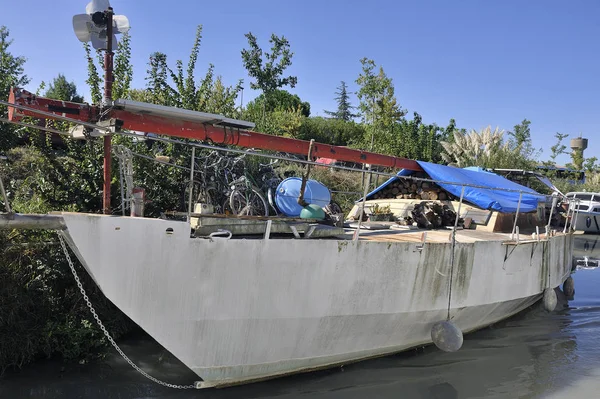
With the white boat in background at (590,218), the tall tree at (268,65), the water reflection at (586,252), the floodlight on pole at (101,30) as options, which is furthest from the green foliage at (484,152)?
the floodlight on pole at (101,30)

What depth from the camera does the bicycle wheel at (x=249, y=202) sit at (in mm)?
6914

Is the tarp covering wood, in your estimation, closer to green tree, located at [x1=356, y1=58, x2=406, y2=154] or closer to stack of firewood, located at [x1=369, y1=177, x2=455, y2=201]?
stack of firewood, located at [x1=369, y1=177, x2=455, y2=201]

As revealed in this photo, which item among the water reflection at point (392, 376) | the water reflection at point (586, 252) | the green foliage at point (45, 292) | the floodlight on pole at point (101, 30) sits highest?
the floodlight on pole at point (101, 30)

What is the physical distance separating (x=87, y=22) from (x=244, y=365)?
418 centimetres

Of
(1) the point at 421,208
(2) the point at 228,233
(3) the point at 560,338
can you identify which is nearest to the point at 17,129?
(2) the point at 228,233

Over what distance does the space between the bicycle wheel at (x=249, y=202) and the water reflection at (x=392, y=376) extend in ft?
7.94

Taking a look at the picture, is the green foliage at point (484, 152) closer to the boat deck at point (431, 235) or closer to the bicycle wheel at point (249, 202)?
the boat deck at point (431, 235)

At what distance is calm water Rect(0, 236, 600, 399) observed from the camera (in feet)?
18.6

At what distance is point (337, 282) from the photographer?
18.5ft

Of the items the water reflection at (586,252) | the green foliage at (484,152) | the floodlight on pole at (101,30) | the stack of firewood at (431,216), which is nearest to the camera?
the floodlight on pole at (101,30)

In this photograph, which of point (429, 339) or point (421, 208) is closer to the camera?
point (429, 339)

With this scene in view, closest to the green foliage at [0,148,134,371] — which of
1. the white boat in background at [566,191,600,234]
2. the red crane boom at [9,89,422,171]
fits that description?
the red crane boom at [9,89,422,171]

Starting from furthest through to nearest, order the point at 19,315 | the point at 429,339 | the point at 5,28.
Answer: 1. the point at 5,28
2. the point at 429,339
3. the point at 19,315

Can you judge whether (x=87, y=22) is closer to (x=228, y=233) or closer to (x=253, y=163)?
(x=228, y=233)
